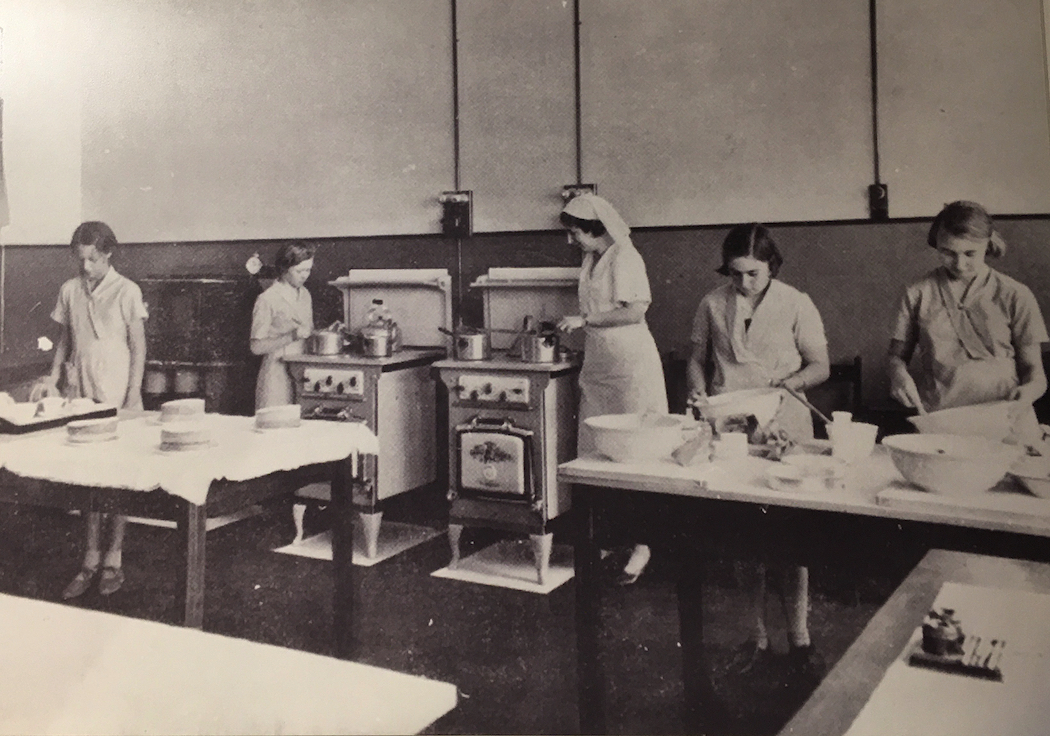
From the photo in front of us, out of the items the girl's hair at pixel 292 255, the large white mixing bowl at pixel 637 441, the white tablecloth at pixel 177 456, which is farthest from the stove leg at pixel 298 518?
the large white mixing bowl at pixel 637 441

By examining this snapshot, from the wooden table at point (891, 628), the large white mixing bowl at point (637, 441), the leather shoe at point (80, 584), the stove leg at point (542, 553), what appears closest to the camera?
the wooden table at point (891, 628)

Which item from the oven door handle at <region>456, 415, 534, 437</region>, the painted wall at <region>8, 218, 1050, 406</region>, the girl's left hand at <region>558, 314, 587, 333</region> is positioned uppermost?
the painted wall at <region>8, 218, 1050, 406</region>

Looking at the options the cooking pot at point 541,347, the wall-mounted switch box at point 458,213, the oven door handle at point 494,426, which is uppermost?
the wall-mounted switch box at point 458,213

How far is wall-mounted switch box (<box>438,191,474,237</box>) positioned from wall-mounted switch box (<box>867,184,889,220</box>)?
175 cm

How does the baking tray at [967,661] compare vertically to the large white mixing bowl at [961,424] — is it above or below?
below

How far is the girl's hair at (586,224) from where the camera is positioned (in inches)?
139

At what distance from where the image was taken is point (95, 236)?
3.11 m

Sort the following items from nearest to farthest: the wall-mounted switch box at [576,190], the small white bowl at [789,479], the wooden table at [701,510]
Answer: the wooden table at [701,510] → the small white bowl at [789,479] → the wall-mounted switch box at [576,190]

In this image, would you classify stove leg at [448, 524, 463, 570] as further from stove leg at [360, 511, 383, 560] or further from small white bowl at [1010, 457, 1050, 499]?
small white bowl at [1010, 457, 1050, 499]

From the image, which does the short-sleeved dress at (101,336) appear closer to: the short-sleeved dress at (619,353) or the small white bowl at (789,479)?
the short-sleeved dress at (619,353)

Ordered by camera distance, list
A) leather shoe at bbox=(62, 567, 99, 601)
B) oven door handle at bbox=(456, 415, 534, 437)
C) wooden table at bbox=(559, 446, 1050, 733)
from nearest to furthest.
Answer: wooden table at bbox=(559, 446, 1050, 733)
leather shoe at bbox=(62, 567, 99, 601)
oven door handle at bbox=(456, 415, 534, 437)

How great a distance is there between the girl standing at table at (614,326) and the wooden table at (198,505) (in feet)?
3.93

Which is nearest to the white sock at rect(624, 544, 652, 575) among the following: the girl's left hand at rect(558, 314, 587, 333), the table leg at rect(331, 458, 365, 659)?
the girl's left hand at rect(558, 314, 587, 333)

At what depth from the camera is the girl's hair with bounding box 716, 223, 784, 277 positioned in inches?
115
